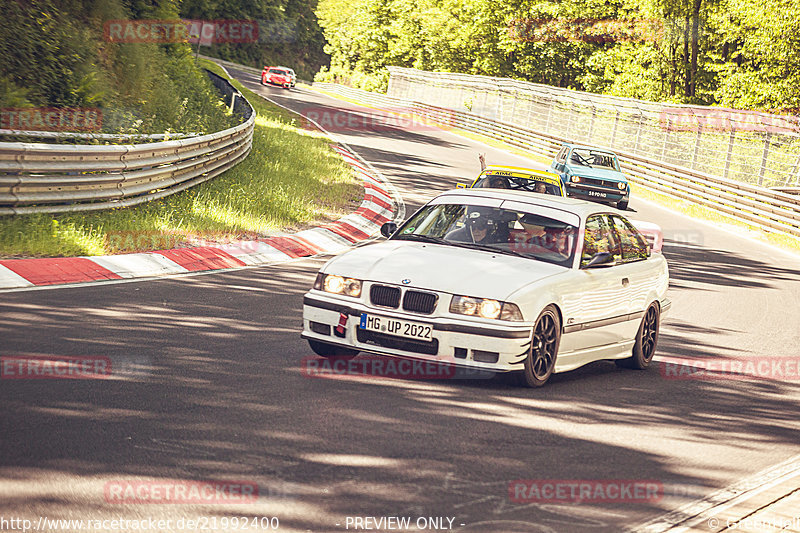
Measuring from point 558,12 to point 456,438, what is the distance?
212 ft

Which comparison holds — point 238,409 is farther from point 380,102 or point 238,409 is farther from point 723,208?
point 380,102

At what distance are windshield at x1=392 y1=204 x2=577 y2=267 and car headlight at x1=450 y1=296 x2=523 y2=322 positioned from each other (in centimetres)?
106

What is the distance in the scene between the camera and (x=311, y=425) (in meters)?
6.20

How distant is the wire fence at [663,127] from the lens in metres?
30.3

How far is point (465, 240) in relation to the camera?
8680 millimetres

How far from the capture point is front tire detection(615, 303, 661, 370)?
9477 millimetres

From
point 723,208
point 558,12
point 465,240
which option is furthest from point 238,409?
point 558,12

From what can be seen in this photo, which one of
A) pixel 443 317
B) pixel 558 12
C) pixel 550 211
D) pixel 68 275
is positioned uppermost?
pixel 558 12

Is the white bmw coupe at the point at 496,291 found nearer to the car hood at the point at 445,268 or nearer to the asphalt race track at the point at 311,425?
the car hood at the point at 445,268

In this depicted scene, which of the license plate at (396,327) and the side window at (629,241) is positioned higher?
the side window at (629,241)
